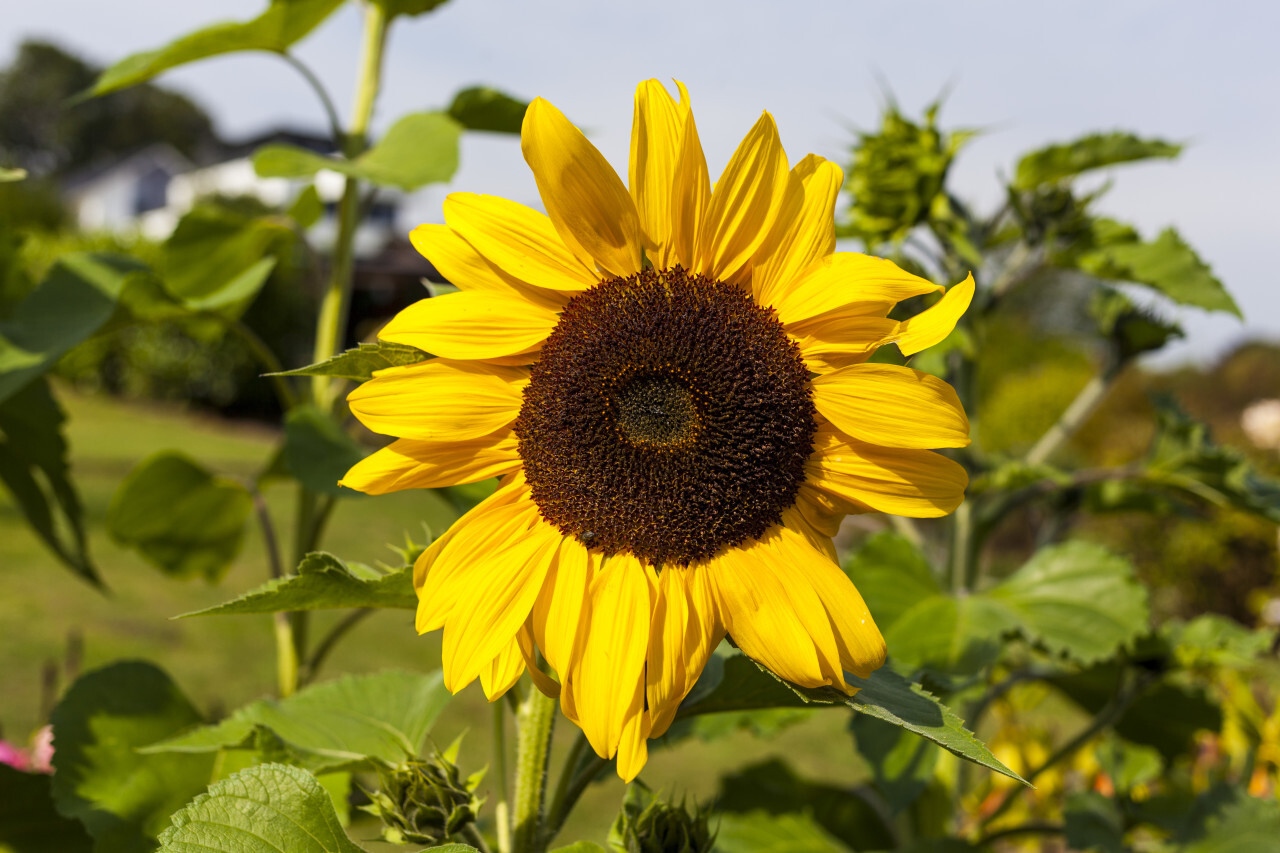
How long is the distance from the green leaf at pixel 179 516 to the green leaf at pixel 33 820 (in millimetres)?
483

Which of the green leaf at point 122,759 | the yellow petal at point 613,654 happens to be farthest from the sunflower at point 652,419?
the green leaf at point 122,759

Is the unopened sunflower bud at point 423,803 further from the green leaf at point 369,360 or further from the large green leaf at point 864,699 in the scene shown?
the green leaf at point 369,360

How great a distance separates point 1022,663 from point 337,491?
1541mm

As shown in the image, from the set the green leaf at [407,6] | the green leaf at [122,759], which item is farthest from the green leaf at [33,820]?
the green leaf at [407,6]

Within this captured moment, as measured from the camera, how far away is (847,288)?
80 centimetres

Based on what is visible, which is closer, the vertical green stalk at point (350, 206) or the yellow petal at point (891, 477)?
the yellow petal at point (891, 477)

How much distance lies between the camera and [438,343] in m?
0.83

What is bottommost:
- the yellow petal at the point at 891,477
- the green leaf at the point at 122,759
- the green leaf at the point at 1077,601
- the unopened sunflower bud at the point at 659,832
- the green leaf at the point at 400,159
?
the green leaf at the point at 122,759

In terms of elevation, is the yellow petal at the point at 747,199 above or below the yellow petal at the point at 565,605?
above

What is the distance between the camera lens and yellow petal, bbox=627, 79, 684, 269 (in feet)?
2.63

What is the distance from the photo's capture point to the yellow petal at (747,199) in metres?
0.81

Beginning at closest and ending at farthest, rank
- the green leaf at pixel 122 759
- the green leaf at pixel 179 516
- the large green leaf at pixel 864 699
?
the large green leaf at pixel 864 699
the green leaf at pixel 122 759
the green leaf at pixel 179 516

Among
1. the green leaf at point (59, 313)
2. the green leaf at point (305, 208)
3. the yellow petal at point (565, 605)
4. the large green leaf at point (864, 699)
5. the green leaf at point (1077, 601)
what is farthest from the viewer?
the green leaf at point (305, 208)

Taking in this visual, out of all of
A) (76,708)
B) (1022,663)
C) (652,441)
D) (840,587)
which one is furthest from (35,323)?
(1022,663)
